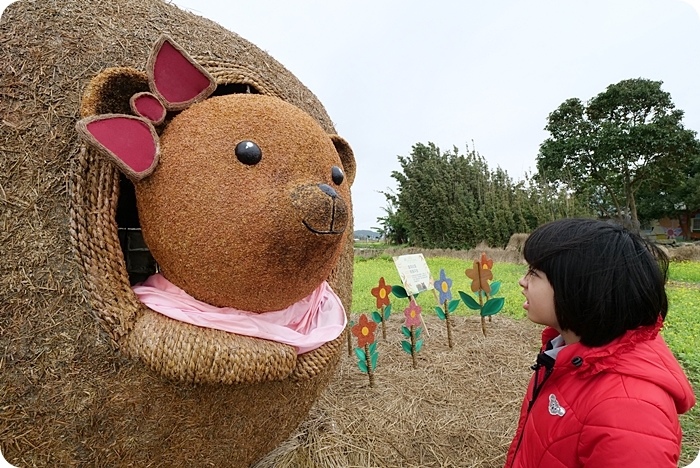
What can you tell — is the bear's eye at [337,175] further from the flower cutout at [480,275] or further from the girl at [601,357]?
the flower cutout at [480,275]

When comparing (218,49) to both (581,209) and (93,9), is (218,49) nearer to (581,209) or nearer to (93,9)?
(93,9)

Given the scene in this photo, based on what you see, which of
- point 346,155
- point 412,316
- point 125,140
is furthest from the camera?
point 412,316

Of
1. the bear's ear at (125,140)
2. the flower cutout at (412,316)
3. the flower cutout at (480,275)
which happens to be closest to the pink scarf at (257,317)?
the bear's ear at (125,140)

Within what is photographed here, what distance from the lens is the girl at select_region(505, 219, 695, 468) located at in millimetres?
1049

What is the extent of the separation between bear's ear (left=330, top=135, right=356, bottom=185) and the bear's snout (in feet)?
2.15

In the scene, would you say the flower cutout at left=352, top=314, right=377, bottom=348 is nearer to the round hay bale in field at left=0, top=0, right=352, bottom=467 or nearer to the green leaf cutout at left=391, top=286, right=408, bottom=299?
the green leaf cutout at left=391, top=286, right=408, bottom=299

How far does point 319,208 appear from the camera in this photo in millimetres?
1442

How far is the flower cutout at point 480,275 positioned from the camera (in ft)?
13.1

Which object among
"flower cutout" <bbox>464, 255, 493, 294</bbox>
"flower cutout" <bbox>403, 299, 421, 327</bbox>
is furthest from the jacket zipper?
"flower cutout" <bbox>464, 255, 493, 294</bbox>

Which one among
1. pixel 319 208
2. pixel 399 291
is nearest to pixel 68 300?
pixel 319 208

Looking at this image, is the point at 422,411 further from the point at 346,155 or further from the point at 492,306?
the point at 346,155

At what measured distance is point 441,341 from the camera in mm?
4195

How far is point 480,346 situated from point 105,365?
125 inches

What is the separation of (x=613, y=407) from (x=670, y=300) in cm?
584
